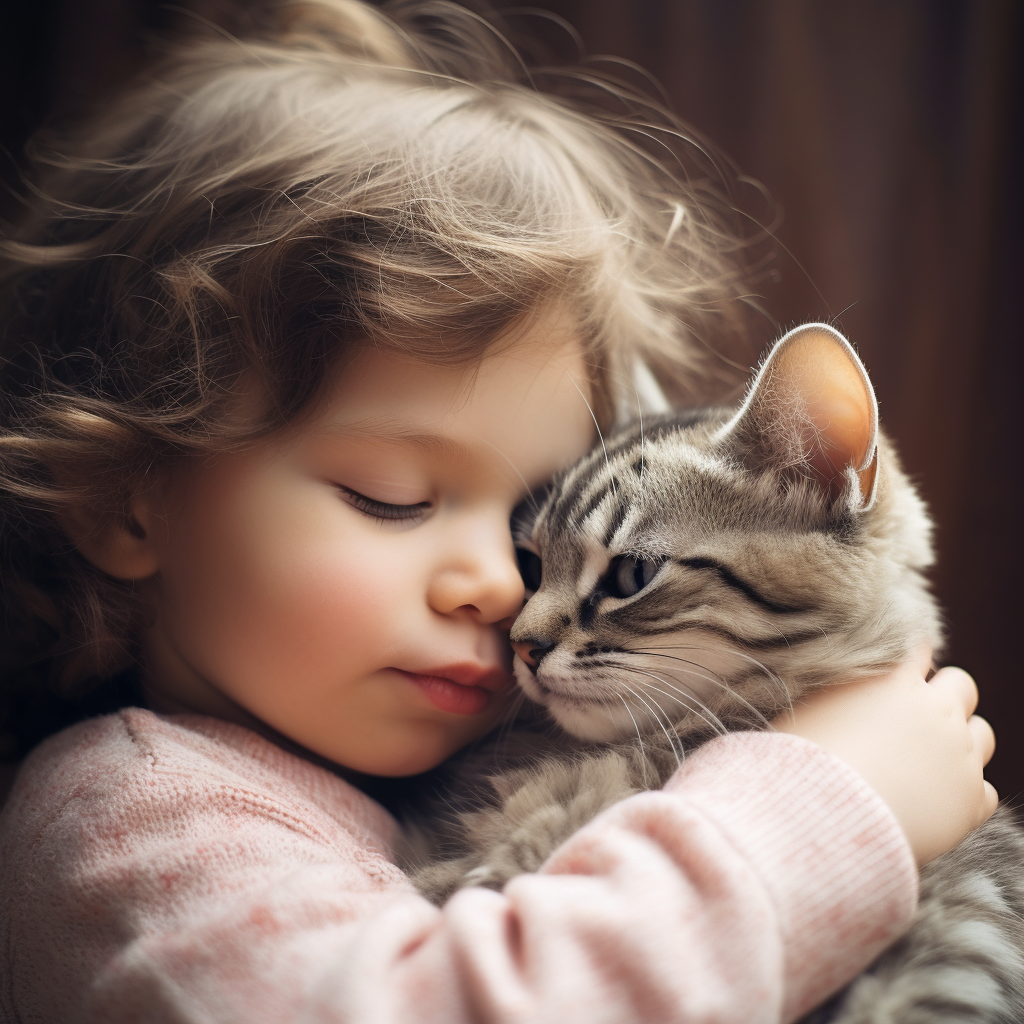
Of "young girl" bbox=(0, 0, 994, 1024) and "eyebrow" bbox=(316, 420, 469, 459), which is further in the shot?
"eyebrow" bbox=(316, 420, 469, 459)

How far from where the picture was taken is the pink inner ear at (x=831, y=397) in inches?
31.1

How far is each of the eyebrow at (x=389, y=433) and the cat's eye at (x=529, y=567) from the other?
0.21m

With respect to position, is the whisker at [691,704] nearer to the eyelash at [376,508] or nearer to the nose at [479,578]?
the nose at [479,578]

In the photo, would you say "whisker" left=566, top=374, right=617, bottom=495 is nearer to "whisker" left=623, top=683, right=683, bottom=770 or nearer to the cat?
the cat

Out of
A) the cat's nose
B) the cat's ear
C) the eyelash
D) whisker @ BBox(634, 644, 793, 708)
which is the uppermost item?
the cat's ear

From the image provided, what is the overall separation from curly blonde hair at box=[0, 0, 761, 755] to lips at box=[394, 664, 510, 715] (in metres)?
0.32

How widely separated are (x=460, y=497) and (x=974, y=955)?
2.08 ft

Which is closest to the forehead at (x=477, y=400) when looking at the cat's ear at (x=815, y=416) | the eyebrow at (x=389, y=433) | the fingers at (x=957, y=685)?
the eyebrow at (x=389, y=433)

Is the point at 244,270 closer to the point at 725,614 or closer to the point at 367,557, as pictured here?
the point at 367,557

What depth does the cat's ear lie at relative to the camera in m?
→ 0.79

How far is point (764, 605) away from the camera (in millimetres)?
827

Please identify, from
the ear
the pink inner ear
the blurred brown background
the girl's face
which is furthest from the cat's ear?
the ear

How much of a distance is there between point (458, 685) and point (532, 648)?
0.35 ft

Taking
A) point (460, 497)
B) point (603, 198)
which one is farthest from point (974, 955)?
point (603, 198)
